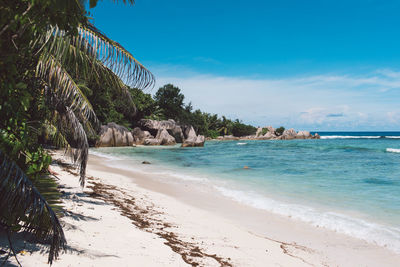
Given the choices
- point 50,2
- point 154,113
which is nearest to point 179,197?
point 50,2

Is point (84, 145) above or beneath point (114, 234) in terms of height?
above

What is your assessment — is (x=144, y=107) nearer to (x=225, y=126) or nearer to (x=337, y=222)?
(x=225, y=126)

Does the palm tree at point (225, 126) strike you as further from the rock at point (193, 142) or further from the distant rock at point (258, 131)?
the rock at point (193, 142)

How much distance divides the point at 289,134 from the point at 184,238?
72.0 metres

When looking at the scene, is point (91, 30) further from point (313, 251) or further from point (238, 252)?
point (313, 251)

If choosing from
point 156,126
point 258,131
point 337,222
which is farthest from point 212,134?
point 337,222

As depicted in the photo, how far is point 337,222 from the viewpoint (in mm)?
6898

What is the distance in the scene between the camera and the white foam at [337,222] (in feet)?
19.4

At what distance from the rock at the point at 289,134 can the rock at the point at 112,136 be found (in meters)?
46.6

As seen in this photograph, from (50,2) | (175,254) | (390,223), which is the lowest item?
(390,223)

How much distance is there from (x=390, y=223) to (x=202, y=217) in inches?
181

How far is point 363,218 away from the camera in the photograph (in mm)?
7324

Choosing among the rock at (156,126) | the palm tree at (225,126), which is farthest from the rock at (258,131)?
the rock at (156,126)

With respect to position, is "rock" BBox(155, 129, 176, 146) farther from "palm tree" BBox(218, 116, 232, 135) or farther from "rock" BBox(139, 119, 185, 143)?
"palm tree" BBox(218, 116, 232, 135)
